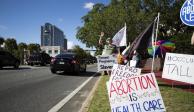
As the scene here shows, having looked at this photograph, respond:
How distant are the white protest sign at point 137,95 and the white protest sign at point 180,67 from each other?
544 centimetres

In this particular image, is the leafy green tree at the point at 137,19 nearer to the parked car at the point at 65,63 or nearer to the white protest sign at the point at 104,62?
the parked car at the point at 65,63

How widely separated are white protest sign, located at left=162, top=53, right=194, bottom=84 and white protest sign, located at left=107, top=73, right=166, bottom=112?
5442 millimetres

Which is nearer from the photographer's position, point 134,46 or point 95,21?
point 134,46

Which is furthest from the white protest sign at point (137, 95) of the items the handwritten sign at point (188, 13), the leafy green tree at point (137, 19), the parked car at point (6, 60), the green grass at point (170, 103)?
the leafy green tree at point (137, 19)

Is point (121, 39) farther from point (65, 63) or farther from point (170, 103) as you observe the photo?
point (170, 103)

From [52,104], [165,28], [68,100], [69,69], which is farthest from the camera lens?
[165,28]

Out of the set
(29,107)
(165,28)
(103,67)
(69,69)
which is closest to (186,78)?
(29,107)

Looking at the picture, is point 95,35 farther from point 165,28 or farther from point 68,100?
point 68,100

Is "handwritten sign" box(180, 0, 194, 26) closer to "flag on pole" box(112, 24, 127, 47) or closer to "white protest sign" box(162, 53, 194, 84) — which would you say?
"white protest sign" box(162, 53, 194, 84)

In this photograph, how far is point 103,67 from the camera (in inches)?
730

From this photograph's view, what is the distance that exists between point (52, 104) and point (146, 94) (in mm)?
4707

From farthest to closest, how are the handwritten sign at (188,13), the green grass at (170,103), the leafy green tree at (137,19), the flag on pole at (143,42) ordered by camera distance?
the leafy green tree at (137,19)
the flag on pole at (143,42)
the green grass at (170,103)
the handwritten sign at (188,13)

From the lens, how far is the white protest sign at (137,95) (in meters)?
6.09

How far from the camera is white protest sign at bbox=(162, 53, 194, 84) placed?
11.6 meters
